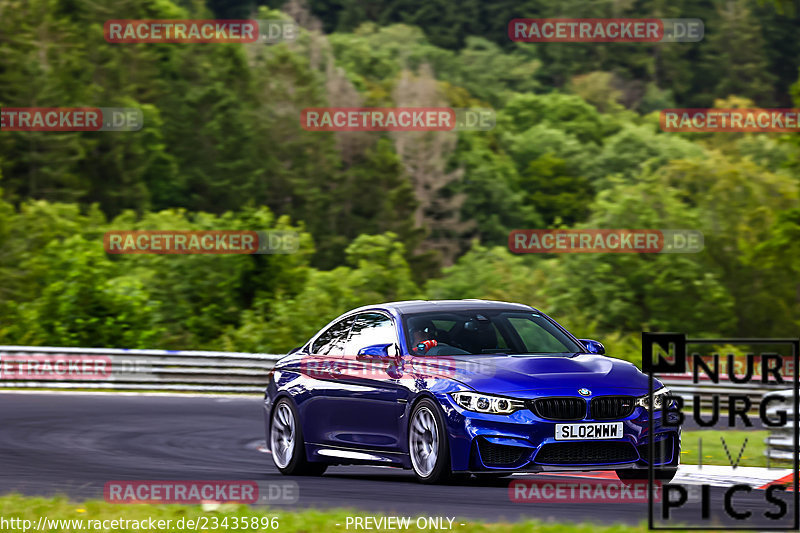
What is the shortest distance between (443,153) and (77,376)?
60.6 m

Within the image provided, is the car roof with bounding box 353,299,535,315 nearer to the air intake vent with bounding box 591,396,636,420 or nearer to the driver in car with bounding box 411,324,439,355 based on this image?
the driver in car with bounding box 411,324,439,355

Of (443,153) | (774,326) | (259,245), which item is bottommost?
(774,326)

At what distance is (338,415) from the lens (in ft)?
41.0

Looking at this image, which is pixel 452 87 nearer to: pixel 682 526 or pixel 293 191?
pixel 293 191

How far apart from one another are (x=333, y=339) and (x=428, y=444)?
7.29 feet

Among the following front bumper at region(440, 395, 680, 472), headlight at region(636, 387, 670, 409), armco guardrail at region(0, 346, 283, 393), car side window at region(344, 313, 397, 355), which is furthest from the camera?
armco guardrail at region(0, 346, 283, 393)

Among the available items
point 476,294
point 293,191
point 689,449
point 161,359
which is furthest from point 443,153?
point 689,449

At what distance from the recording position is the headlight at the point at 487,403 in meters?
10.6

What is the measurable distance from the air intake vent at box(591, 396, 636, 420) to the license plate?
0.06 meters

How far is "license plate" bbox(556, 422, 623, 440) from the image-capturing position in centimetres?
1051

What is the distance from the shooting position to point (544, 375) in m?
10.8

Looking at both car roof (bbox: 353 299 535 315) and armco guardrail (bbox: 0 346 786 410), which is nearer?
car roof (bbox: 353 299 535 315)

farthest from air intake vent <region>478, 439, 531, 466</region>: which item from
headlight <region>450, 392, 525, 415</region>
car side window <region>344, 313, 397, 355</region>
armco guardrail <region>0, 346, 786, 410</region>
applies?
armco guardrail <region>0, 346, 786, 410</region>

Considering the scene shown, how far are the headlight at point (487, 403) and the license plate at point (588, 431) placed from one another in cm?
35
